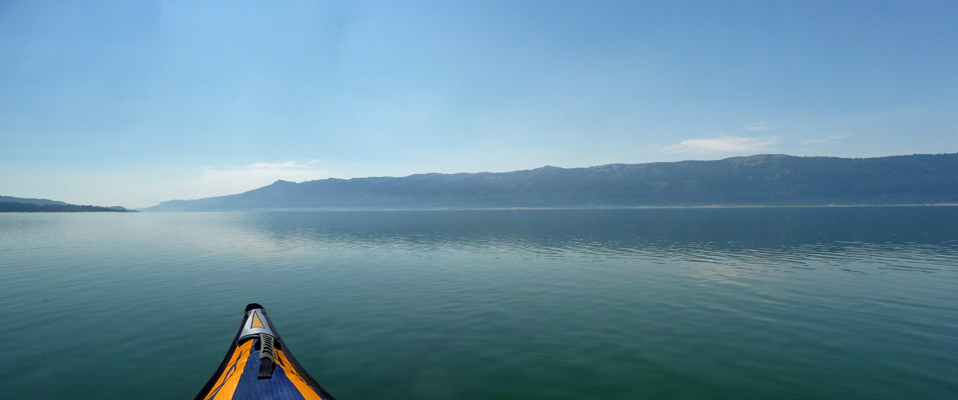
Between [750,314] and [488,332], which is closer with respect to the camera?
[488,332]

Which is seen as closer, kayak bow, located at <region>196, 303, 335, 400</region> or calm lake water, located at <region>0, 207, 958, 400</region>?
kayak bow, located at <region>196, 303, 335, 400</region>

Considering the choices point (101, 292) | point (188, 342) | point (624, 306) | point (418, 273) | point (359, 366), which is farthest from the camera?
point (418, 273)

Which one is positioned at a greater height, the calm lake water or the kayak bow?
the kayak bow

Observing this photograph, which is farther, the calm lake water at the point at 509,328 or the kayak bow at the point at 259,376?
the calm lake water at the point at 509,328

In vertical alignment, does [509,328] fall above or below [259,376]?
below

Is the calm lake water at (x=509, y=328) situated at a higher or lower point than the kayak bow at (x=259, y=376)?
lower

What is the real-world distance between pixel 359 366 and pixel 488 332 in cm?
572

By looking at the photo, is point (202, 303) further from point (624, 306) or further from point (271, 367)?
point (624, 306)

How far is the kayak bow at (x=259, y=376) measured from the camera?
887 centimetres

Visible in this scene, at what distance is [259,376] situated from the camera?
30.9 feet

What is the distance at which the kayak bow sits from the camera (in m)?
8.87

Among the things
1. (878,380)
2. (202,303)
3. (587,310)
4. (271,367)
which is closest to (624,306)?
(587,310)

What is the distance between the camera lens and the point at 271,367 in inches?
384

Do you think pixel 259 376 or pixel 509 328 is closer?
pixel 259 376
